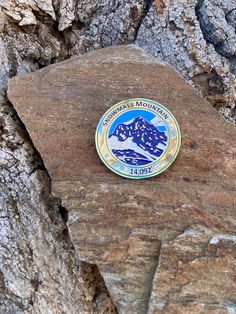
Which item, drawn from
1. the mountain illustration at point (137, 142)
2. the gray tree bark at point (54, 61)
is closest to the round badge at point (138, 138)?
the mountain illustration at point (137, 142)

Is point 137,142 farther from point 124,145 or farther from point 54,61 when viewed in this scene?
point 54,61

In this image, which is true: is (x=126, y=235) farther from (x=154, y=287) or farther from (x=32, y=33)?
(x=32, y=33)

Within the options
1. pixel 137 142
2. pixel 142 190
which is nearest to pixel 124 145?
pixel 137 142

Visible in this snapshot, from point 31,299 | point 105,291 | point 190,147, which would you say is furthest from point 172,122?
point 31,299

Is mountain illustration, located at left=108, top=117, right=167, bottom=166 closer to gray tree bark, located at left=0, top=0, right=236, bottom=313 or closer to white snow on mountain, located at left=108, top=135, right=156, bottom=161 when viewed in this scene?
white snow on mountain, located at left=108, top=135, right=156, bottom=161

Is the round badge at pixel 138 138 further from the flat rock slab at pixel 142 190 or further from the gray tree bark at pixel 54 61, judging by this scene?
the gray tree bark at pixel 54 61

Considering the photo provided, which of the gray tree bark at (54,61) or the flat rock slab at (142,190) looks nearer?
the flat rock slab at (142,190)
